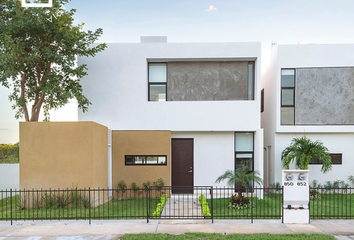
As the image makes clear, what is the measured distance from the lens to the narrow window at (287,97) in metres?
12.7

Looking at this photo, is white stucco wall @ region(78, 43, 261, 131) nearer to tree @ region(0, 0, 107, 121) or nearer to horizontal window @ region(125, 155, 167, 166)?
tree @ region(0, 0, 107, 121)

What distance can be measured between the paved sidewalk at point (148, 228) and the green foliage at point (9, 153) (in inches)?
340

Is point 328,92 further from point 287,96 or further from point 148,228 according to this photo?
point 148,228

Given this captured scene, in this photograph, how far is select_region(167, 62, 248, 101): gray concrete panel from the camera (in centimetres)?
1241

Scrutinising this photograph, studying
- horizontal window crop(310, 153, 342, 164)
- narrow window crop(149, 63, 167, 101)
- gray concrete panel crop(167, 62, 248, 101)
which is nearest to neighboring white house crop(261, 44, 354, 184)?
horizontal window crop(310, 153, 342, 164)

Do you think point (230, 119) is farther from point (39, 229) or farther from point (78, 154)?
point (39, 229)

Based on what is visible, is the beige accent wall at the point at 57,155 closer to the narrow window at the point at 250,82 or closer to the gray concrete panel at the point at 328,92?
the narrow window at the point at 250,82

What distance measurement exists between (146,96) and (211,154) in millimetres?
3939

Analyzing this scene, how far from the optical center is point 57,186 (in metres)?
9.63

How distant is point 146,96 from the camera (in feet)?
40.0

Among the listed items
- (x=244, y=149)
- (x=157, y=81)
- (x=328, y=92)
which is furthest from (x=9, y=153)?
(x=328, y=92)

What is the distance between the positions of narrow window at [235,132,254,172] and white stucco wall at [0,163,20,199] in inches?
434

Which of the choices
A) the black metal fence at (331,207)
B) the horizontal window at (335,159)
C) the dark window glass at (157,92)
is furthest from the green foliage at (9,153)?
the horizontal window at (335,159)

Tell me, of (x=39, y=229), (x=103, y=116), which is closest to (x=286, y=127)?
(x=103, y=116)
